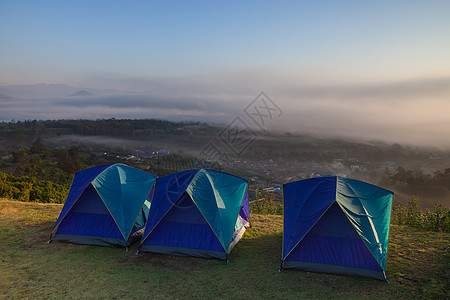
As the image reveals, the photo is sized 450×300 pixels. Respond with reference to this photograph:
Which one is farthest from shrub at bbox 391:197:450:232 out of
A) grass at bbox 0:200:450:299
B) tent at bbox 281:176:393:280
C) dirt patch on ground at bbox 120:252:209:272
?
dirt patch on ground at bbox 120:252:209:272

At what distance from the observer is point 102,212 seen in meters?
8.27

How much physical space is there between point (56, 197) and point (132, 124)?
37.7 metres

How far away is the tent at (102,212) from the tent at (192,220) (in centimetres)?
85

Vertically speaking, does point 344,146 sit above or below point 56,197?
above

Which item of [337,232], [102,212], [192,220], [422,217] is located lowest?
[422,217]

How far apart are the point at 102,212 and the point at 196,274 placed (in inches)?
143

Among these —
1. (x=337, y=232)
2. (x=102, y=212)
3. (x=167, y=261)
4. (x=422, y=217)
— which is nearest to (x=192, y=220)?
(x=167, y=261)

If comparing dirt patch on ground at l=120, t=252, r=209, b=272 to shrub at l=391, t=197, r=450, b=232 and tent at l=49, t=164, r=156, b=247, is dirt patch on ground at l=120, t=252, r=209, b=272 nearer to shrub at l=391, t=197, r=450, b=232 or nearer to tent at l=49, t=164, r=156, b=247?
tent at l=49, t=164, r=156, b=247

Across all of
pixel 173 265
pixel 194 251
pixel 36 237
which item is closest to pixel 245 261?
pixel 194 251

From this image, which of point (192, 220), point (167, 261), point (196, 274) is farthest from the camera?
point (192, 220)

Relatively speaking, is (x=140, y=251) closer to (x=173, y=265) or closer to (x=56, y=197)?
(x=173, y=265)

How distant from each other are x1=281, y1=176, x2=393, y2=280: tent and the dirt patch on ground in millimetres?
2206

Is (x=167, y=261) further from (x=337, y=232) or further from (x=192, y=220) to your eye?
(x=337, y=232)

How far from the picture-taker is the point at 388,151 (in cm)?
4125
